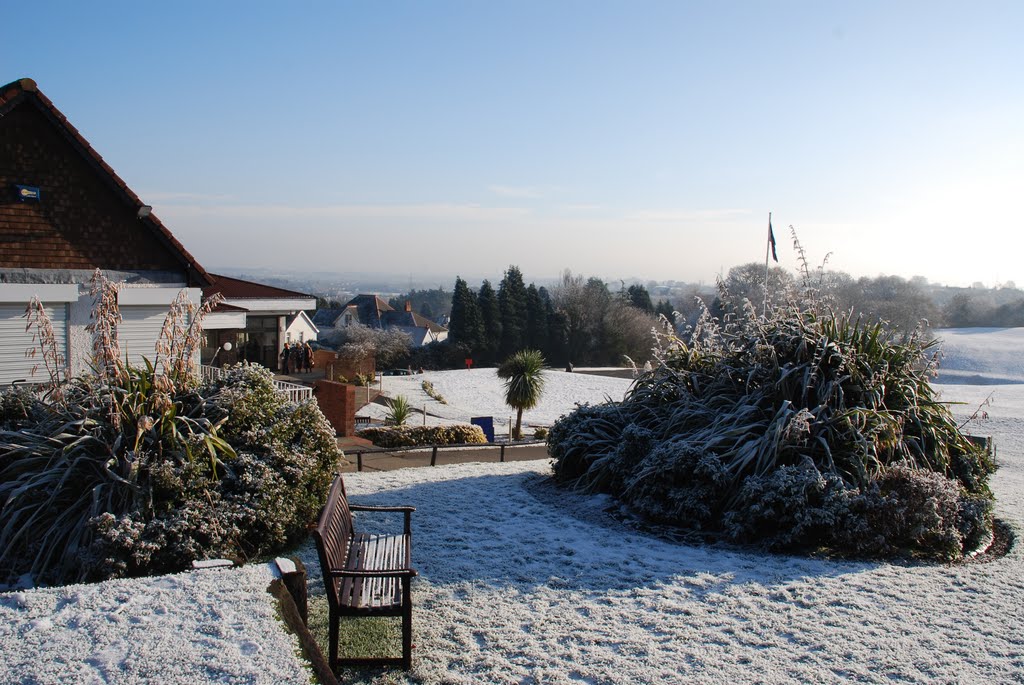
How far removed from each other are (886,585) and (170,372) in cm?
628

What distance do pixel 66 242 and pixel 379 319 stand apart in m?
75.0

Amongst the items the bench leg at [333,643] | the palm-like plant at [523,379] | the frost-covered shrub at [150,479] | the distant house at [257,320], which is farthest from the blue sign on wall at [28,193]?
the distant house at [257,320]

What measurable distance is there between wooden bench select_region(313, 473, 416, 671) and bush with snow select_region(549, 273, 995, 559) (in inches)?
140

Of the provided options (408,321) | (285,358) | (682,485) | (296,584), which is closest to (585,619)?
(296,584)

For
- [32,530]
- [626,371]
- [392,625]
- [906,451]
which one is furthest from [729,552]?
[626,371]

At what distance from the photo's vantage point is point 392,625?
5555 millimetres

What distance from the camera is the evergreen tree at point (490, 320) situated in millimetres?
66188

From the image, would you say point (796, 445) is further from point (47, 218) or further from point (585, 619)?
point (47, 218)

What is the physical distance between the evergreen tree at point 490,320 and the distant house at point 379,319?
1278 cm

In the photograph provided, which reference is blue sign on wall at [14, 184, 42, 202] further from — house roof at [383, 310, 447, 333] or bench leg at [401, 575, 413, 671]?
house roof at [383, 310, 447, 333]

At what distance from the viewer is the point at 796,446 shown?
26.3 ft

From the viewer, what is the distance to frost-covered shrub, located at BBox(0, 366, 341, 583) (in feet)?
20.2

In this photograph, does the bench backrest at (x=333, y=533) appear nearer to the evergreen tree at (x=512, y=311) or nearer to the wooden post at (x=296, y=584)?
the wooden post at (x=296, y=584)

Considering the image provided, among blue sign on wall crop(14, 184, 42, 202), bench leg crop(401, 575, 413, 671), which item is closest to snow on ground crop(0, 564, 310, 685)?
bench leg crop(401, 575, 413, 671)
